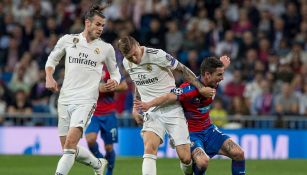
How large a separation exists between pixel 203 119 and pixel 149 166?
119 centimetres

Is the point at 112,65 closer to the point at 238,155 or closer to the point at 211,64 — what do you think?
the point at 211,64

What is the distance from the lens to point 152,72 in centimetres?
1134

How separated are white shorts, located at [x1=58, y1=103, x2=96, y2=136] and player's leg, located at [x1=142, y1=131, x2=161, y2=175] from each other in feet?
2.54

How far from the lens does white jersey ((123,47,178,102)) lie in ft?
37.1

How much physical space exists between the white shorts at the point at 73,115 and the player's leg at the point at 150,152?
0.77 meters

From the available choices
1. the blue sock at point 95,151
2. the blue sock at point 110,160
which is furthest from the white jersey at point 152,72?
the blue sock at point 95,151

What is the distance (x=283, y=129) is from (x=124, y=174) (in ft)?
20.2

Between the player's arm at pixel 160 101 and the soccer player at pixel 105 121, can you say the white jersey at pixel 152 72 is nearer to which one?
the player's arm at pixel 160 101

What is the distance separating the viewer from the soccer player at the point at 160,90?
11.3 metres

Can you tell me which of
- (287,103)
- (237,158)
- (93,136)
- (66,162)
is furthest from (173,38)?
(66,162)

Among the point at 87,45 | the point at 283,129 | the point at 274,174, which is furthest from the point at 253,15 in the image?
the point at 87,45

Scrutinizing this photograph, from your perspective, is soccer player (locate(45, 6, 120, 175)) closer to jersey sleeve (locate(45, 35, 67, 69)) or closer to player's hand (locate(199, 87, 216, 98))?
jersey sleeve (locate(45, 35, 67, 69))

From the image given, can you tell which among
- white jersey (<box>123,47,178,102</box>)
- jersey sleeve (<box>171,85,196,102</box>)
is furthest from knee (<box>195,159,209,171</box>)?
white jersey (<box>123,47,178,102</box>)

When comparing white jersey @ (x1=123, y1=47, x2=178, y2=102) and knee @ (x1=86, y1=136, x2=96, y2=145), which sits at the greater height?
white jersey @ (x1=123, y1=47, x2=178, y2=102)
